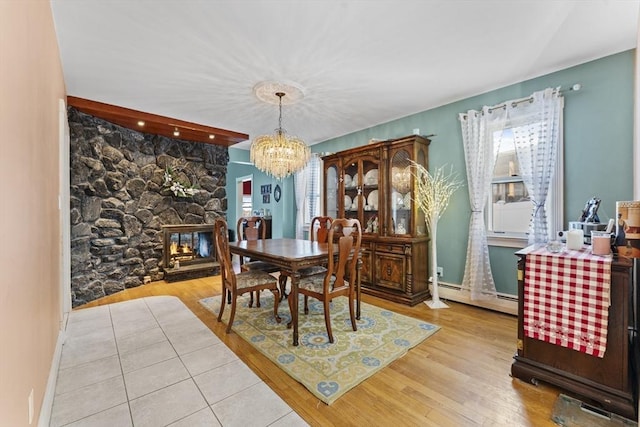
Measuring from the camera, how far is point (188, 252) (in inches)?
198

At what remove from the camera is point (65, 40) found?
2.26 meters

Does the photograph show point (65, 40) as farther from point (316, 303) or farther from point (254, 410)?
point (316, 303)

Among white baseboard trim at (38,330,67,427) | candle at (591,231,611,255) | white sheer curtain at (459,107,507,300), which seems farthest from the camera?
white sheer curtain at (459,107,507,300)

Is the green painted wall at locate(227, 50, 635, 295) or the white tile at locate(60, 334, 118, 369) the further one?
the green painted wall at locate(227, 50, 635, 295)

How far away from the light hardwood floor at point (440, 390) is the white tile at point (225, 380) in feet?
0.26

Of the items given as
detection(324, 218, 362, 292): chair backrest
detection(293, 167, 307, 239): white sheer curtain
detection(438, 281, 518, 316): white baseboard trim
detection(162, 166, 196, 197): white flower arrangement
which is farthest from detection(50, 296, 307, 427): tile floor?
detection(293, 167, 307, 239): white sheer curtain

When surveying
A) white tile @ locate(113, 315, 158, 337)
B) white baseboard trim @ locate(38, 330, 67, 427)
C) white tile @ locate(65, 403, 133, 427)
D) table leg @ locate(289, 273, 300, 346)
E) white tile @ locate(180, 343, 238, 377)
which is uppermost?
table leg @ locate(289, 273, 300, 346)

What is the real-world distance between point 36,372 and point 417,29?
3.23 meters

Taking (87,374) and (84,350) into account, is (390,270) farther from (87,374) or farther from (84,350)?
(84,350)

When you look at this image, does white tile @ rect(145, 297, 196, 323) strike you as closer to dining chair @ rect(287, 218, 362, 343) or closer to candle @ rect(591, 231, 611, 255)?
dining chair @ rect(287, 218, 362, 343)

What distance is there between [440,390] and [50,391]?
2.44 meters

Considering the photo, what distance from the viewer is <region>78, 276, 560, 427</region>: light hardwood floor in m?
1.59

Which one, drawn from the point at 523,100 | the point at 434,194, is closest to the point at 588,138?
the point at 523,100

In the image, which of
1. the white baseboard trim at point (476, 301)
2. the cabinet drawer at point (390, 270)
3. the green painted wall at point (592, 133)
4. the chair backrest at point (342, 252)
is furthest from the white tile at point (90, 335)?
the green painted wall at point (592, 133)
